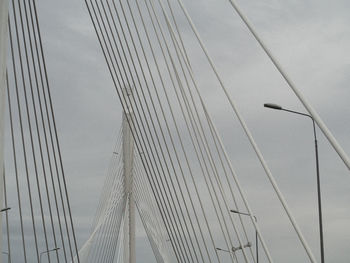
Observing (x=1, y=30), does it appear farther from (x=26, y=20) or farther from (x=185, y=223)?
(x=185, y=223)

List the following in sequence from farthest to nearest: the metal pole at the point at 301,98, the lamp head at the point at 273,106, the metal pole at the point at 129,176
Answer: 1. the metal pole at the point at 129,176
2. the lamp head at the point at 273,106
3. the metal pole at the point at 301,98

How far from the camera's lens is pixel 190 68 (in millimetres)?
10477

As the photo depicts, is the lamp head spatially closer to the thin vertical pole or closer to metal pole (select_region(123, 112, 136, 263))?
the thin vertical pole

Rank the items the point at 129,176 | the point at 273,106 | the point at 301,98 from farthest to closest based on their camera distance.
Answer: the point at 129,176 → the point at 273,106 → the point at 301,98

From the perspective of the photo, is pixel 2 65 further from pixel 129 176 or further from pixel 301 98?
pixel 129 176

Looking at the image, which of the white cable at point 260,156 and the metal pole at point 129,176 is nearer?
the white cable at point 260,156

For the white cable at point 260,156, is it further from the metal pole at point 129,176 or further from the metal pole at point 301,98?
the metal pole at point 129,176

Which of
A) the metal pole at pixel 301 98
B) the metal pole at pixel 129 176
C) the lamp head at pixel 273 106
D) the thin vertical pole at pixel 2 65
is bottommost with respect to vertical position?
the metal pole at pixel 301 98

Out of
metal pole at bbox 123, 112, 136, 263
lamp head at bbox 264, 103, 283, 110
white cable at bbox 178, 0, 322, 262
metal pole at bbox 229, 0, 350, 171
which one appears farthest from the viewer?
metal pole at bbox 123, 112, 136, 263

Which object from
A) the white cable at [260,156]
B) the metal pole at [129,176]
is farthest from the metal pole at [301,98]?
the metal pole at [129,176]

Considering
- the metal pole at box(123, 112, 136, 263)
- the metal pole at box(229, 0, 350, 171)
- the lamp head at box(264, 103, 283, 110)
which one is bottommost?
the metal pole at box(229, 0, 350, 171)

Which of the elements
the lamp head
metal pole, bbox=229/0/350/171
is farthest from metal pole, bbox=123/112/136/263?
metal pole, bbox=229/0/350/171

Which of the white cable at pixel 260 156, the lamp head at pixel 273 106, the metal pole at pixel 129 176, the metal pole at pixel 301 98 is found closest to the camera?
the metal pole at pixel 301 98

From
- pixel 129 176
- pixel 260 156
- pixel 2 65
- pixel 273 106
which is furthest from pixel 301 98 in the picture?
pixel 129 176
